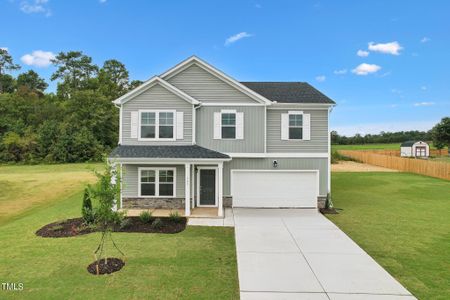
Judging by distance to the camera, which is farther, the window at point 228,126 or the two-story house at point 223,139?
the window at point 228,126

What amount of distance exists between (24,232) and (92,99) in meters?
40.6

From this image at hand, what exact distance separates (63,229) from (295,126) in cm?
1141

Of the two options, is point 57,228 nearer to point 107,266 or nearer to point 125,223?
point 125,223

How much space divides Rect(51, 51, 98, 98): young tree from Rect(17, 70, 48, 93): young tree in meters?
13.0

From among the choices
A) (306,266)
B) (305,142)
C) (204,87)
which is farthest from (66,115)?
(306,266)

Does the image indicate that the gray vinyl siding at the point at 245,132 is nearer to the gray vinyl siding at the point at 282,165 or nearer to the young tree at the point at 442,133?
the gray vinyl siding at the point at 282,165

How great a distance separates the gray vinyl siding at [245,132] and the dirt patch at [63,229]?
6.39 m

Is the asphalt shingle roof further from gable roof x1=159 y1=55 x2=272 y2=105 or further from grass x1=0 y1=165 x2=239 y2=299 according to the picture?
grass x1=0 y1=165 x2=239 y2=299

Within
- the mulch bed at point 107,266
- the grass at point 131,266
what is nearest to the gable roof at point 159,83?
the grass at point 131,266

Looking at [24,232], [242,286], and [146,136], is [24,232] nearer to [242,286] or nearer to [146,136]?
[146,136]

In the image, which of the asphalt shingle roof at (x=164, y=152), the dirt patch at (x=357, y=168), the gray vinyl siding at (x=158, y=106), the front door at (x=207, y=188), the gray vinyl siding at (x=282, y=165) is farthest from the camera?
the dirt patch at (x=357, y=168)

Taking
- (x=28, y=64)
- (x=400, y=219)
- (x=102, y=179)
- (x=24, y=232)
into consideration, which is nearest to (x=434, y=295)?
(x=400, y=219)

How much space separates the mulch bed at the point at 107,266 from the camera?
706 cm

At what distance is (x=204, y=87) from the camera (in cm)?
1450
